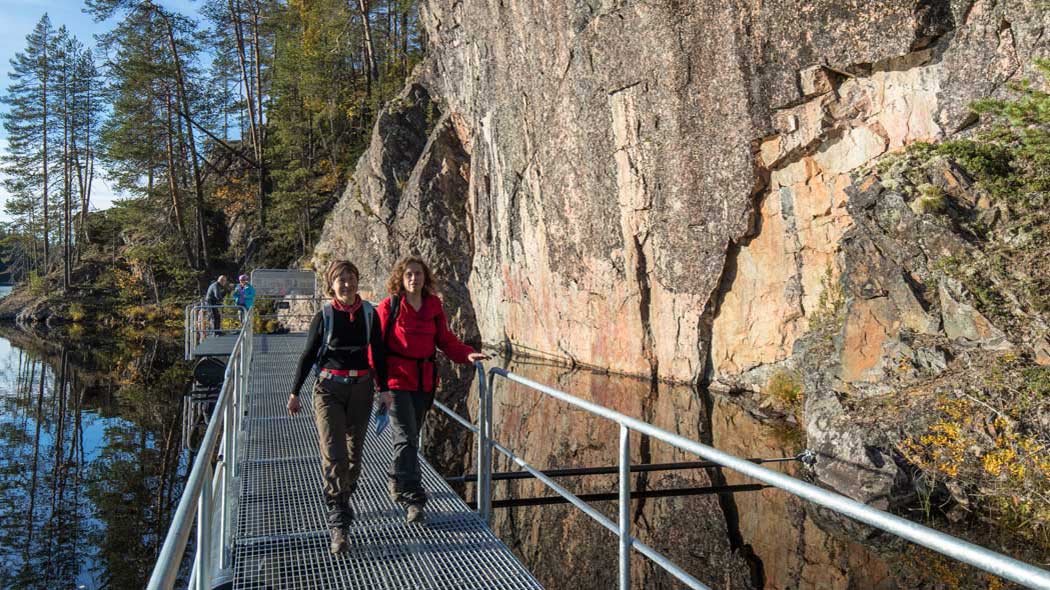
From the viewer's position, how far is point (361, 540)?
4.72m

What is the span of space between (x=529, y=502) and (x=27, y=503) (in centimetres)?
671

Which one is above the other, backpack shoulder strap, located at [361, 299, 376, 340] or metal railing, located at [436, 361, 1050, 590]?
backpack shoulder strap, located at [361, 299, 376, 340]

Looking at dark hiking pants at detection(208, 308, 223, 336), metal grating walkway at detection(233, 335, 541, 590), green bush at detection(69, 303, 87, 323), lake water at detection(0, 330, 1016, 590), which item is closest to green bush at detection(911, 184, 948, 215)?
lake water at detection(0, 330, 1016, 590)

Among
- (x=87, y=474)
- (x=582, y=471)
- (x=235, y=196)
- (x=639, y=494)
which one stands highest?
(x=235, y=196)

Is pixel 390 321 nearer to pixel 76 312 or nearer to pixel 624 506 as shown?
pixel 624 506

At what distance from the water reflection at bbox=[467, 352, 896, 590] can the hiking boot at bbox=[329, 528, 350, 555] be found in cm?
240

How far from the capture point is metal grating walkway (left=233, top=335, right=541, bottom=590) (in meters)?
4.15

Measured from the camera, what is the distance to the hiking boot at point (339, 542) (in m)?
4.46

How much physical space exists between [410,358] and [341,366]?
0.46 m

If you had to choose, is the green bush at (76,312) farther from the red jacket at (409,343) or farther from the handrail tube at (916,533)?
the handrail tube at (916,533)

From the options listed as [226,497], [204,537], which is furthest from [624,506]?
[226,497]

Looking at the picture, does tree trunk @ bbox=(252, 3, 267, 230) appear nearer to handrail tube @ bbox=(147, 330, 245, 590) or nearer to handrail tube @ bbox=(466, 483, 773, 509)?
handrail tube @ bbox=(466, 483, 773, 509)

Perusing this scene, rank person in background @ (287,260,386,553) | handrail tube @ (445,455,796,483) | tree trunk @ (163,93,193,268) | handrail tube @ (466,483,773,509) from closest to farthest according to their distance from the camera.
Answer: person in background @ (287,260,386,553)
handrail tube @ (445,455,796,483)
handrail tube @ (466,483,773,509)
tree trunk @ (163,93,193,268)

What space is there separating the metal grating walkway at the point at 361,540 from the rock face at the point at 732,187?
5.21 m
